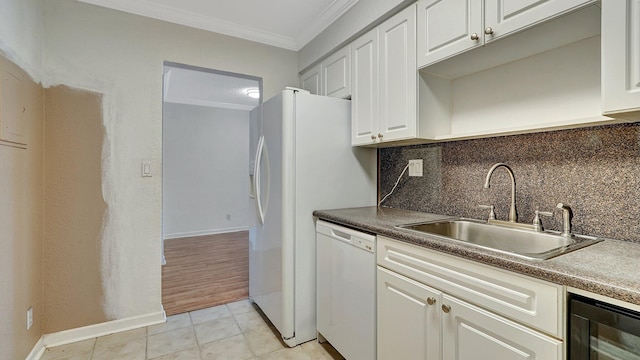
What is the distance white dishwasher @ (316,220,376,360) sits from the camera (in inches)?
62.7

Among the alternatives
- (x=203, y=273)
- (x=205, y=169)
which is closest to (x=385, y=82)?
(x=203, y=273)

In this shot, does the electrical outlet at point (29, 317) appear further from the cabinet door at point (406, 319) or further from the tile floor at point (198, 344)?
the cabinet door at point (406, 319)

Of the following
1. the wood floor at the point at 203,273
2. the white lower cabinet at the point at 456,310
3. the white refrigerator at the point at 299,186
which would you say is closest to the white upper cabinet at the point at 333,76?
the white refrigerator at the point at 299,186

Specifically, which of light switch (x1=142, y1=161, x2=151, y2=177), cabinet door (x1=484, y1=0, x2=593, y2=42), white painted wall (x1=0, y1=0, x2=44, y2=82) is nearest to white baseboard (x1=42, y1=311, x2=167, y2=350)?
light switch (x1=142, y1=161, x2=151, y2=177)

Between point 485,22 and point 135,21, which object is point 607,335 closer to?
point 485,22

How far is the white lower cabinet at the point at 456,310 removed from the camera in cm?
90

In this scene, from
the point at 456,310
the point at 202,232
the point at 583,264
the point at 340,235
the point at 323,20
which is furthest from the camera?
the point at 202,232

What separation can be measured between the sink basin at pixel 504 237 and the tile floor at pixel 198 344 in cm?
107

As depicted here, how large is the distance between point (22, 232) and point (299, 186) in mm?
1616

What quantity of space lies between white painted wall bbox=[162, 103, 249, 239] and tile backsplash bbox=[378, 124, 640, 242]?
4483mm

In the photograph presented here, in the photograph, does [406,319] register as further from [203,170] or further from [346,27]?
[203,170]

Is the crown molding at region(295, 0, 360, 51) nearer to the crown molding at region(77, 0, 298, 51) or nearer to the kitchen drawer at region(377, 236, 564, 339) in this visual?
the crown molding at region(77, 0, 298, 51)

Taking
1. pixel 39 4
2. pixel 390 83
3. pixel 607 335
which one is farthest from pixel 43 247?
pixel 607 335

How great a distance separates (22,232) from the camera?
1.71 meters
